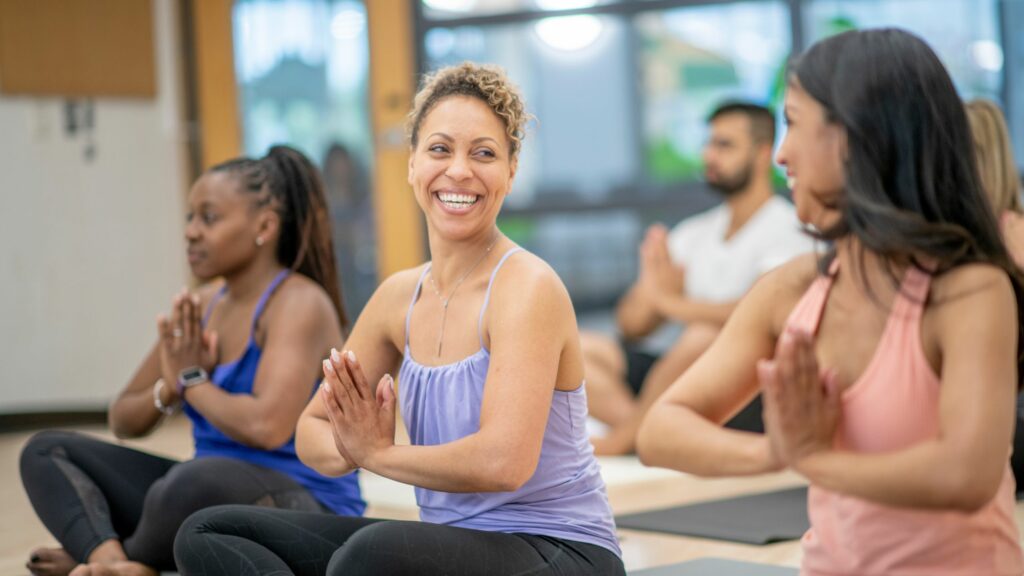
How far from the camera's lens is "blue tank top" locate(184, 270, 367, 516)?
250 cm

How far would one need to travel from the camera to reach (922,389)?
1310mm

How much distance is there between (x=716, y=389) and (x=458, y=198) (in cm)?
60

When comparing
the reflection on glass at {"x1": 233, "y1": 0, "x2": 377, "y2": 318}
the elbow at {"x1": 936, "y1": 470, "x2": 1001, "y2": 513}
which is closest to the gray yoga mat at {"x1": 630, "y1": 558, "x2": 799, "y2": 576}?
the elbow at {"x1": 936, "y1": 470, "x2": 1001, "y2": 513}

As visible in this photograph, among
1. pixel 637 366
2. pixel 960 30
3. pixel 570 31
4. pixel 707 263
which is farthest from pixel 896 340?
pixel 570 31

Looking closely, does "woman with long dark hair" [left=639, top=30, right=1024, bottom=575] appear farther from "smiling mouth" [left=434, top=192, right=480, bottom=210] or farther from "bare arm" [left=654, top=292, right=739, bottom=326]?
"bare arm" [left=654, top=292, right=739, bottom=326]

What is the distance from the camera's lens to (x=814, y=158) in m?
1.36

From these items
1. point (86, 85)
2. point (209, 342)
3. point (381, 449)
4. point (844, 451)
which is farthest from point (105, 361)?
point (844, 451)

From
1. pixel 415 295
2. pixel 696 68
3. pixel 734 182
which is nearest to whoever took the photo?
pixel 415 295

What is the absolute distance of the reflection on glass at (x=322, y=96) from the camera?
6246 millimetres

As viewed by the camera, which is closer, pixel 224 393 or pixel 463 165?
pixel 463 165

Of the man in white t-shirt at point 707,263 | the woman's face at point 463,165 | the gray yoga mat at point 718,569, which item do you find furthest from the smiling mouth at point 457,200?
the man in white t-shirt at point 707,263

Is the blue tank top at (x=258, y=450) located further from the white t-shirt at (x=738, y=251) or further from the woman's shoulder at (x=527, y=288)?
the white t-shirt at (x=738, y=251)

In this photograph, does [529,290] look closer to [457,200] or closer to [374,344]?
[457,200]

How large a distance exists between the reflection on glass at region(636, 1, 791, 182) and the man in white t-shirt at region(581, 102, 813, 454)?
0.91 metres
